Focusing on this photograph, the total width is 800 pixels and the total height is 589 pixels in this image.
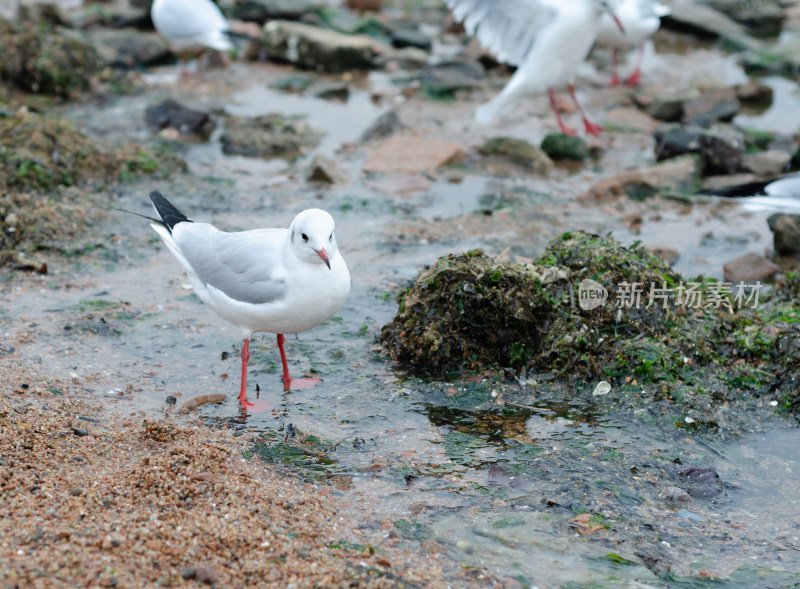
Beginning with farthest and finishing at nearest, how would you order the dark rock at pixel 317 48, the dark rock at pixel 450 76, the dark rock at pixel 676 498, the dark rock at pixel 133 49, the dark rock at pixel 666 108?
1. the dark rock at pixel 317 48
2. the dark rock at pixel 133 49
3. the dark rock at pixel 450 76
4. the dark rock at pixel 666 108
5. the dark rock at pixel 676 498

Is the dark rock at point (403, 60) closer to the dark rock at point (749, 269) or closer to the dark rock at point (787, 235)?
the dark rock at point (787, 235)

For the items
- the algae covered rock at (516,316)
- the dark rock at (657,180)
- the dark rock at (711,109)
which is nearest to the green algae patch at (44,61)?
the dark rock at (657,180)

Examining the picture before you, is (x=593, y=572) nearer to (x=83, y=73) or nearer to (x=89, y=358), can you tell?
(x=89, y=358)

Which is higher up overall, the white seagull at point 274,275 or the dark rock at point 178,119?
the white seagull at point 274,275

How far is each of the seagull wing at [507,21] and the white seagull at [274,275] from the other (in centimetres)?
498

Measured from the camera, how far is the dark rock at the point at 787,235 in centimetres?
688

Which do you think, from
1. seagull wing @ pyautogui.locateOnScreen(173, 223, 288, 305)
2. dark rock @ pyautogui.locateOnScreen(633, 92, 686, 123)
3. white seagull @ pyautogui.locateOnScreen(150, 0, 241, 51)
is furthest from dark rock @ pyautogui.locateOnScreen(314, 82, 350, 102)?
seagull wing @ pyautogui.locateOnScreen(173, 223, 288, 305)

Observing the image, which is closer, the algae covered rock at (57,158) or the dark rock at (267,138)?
the algae covered rock at (57,158)

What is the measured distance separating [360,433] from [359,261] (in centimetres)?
237

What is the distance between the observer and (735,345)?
5082 millimetres

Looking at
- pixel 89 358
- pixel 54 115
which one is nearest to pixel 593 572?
pixel 89 358

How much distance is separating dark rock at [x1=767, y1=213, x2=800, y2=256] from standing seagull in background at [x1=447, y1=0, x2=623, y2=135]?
10.4ft

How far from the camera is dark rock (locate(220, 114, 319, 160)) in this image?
894 cm

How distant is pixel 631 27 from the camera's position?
10789 millimetres
